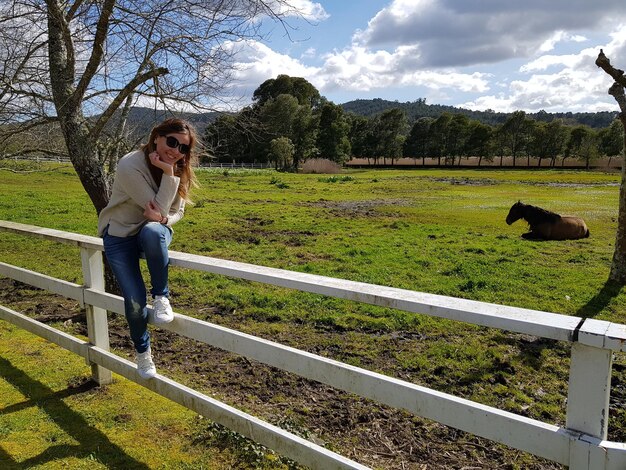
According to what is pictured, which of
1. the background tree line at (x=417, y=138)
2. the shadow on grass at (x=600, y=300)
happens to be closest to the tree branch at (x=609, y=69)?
the shadow on grass at (x=600, y=300)

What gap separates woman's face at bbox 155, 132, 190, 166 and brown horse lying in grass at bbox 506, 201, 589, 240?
13327 millimetres

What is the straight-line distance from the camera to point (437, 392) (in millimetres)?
1982

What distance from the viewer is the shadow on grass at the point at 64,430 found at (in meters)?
3.07

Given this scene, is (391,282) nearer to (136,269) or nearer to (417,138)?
(136,269)

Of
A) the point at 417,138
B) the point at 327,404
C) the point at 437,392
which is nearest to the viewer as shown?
the point at 437,392

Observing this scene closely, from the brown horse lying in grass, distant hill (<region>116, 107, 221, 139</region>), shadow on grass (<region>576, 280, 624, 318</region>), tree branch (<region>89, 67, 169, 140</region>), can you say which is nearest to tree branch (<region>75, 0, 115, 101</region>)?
tree branch (<region>89, 67, 169, 140</region>)

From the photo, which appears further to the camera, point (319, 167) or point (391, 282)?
point (319, 167)

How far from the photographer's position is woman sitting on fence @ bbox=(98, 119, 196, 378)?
284 centimetres

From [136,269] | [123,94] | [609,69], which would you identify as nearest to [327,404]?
[136,269]

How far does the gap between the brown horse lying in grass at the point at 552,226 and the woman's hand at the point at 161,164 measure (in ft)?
44.0

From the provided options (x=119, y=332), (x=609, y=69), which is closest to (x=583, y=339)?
(x=119, y=332)

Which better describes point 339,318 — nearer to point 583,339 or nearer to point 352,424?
point 352,424

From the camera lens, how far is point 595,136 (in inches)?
3012

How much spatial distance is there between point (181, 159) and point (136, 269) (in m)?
0.75
